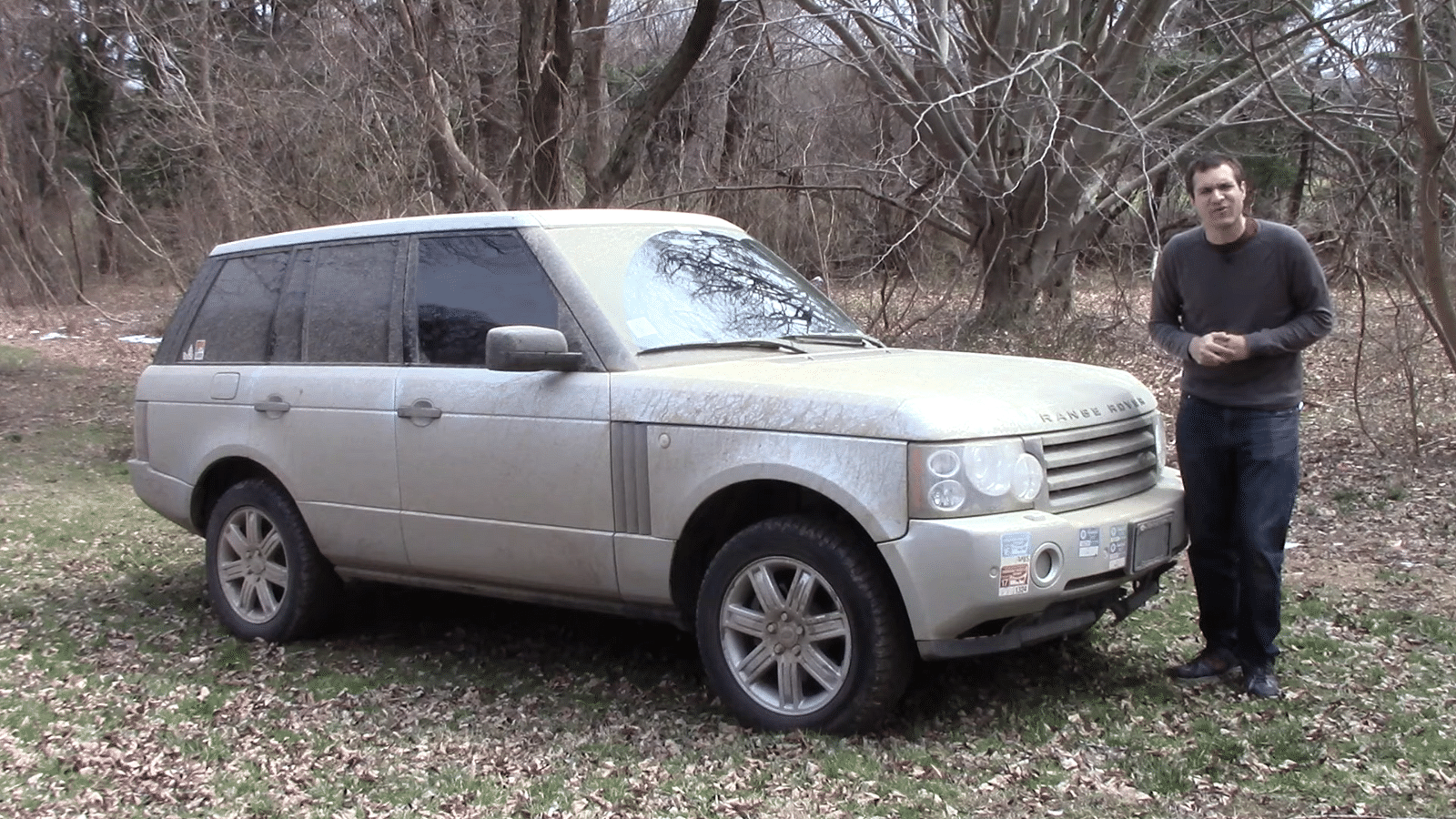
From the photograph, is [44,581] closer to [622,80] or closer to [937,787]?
[937,787]

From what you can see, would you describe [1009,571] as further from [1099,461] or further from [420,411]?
[420,411]

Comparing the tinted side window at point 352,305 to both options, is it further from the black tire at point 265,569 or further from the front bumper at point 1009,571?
the front bumper at point 1009,571

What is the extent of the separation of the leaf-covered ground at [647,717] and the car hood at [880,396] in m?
1.05

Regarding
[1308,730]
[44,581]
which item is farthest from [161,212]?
[1308,730]

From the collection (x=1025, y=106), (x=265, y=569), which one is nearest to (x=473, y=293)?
(x=265, y=569)

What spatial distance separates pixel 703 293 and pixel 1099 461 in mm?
1688

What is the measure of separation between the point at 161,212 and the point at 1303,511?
18500 millimetres

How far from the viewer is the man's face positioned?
4711mm

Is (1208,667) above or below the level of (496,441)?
below

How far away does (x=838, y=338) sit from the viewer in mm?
5656

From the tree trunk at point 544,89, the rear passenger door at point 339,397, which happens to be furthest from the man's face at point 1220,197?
the tree trunk at point 544,89

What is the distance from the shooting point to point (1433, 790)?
13.0 feet

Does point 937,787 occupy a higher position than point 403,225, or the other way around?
point 403,225

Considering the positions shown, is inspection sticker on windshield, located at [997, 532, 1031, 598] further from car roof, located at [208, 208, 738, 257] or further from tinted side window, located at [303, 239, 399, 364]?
tinted side window, located at [303, 239, 399, 364]
